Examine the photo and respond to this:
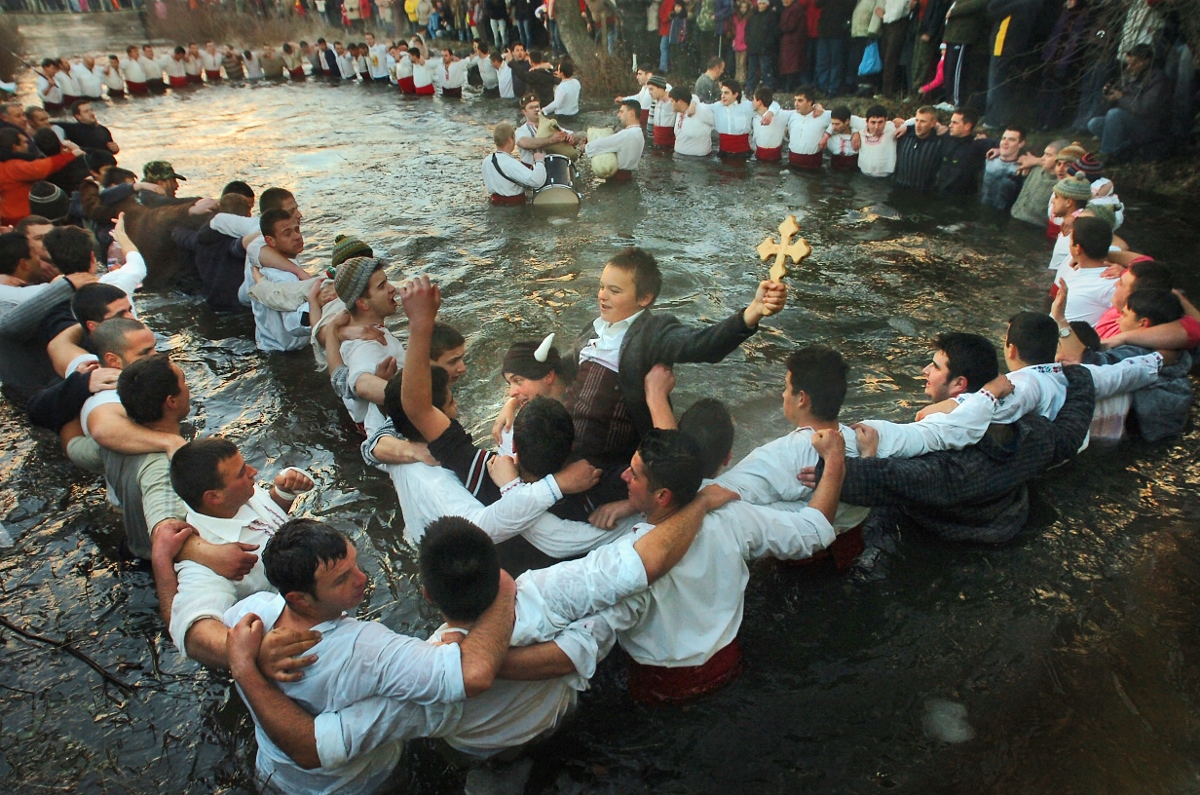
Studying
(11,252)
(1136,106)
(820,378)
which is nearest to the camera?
(820,378)

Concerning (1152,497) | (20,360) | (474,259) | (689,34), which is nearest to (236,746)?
(20,360)

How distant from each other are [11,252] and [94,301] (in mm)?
1153

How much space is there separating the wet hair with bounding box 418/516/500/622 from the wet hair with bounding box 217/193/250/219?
15.6 feet

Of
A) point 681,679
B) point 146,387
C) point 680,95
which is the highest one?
point 680,95

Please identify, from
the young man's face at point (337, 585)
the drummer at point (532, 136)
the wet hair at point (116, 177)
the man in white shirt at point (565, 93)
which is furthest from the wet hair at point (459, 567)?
the man in white shirt at point (565, 93)

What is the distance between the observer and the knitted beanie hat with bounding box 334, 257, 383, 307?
4.20 meters

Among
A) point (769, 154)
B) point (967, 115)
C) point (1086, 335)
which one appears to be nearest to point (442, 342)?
point (1086, 335)

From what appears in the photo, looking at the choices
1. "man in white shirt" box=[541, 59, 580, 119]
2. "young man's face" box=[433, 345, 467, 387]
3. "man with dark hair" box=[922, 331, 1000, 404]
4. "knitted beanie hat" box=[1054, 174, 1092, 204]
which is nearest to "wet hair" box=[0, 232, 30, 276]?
"young man's face" box=[433, 345, 467, 387]

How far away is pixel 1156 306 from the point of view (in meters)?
4.33

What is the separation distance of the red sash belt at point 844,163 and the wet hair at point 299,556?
914 cm

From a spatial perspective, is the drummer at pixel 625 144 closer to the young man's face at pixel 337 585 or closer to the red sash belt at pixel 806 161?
the red sash belt at pixel 806 161

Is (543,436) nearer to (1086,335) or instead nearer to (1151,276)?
(1086,335)

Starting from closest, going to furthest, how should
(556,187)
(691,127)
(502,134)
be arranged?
(502,134), (556,187), (691,127)

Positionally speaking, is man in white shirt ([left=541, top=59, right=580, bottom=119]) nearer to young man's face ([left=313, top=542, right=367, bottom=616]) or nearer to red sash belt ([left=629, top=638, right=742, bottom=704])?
red sash belt ([left=629, top=638, right=742, bottom=704])
